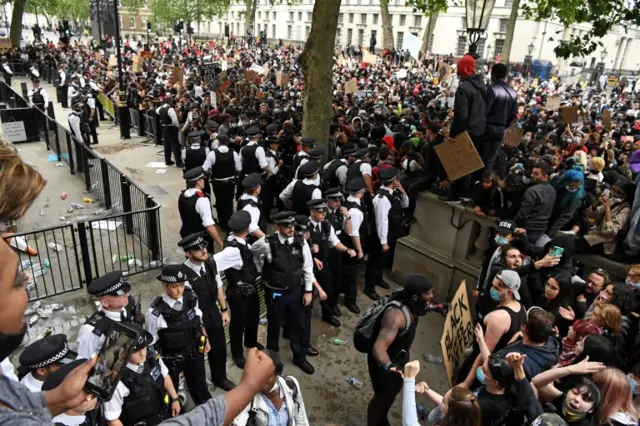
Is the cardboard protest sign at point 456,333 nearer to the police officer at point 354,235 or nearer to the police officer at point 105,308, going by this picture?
the police officer at point 354,235

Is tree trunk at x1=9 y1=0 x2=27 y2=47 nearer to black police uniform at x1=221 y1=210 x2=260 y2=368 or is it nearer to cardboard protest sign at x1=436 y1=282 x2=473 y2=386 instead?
black police uniform at x1=221 y1=210 x2=260 y2=368

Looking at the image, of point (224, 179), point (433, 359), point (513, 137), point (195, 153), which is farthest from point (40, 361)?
point (513, 137)

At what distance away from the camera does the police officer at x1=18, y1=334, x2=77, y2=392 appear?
3080 mm

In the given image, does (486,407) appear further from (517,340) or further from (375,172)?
(375,172)

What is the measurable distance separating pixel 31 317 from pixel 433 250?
18.6ft

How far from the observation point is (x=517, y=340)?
12.6 feet

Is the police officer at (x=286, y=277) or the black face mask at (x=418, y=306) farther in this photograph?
the police officer at (x=286, y=277)

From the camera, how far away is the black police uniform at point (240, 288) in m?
4.92

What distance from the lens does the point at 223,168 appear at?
8211mm

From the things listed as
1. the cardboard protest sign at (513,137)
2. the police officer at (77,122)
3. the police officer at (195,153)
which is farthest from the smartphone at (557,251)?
the police officer at (77,122)

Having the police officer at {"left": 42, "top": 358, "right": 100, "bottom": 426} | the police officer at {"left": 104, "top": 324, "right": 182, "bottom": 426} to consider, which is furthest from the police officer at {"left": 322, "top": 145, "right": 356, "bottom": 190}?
the police officer at {"left": 42, "top": 358, "right": 100, "bottom": 426}

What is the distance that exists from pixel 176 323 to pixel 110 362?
6.59ft

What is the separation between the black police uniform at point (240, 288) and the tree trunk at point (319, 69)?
15.6 feet

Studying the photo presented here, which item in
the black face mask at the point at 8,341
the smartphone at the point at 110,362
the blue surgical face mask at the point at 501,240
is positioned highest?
the black face mask at the point at 8,341
